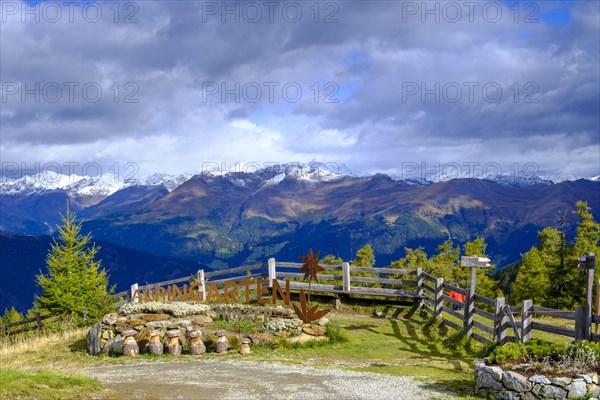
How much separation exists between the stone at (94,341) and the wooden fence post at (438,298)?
45.4 ft

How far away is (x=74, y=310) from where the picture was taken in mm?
29188

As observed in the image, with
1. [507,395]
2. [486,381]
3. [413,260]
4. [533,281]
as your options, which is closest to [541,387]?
[507,395]

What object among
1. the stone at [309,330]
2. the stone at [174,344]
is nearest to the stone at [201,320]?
the stone at [174,344]

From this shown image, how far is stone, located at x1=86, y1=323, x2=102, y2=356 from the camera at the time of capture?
20856 mm

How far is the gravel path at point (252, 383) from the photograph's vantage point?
13.0 meters

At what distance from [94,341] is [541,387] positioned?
1644 centimetres

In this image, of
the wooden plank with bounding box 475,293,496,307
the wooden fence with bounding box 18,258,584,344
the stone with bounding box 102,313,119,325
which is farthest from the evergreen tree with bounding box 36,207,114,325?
the wooden plank with bounding box 475,293,496,307

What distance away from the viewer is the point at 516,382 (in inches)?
468

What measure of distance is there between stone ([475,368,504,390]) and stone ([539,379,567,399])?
0.92 meters

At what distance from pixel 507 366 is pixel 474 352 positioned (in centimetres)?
596

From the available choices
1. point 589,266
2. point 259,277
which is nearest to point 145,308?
point 259,277

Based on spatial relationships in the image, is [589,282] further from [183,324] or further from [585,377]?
[183,324]

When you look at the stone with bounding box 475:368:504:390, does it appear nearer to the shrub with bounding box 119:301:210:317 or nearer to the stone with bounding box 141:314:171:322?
the shrub with bounding box 119:301:210:317

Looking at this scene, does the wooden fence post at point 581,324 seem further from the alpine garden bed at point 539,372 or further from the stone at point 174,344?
the stone at point 174,344
